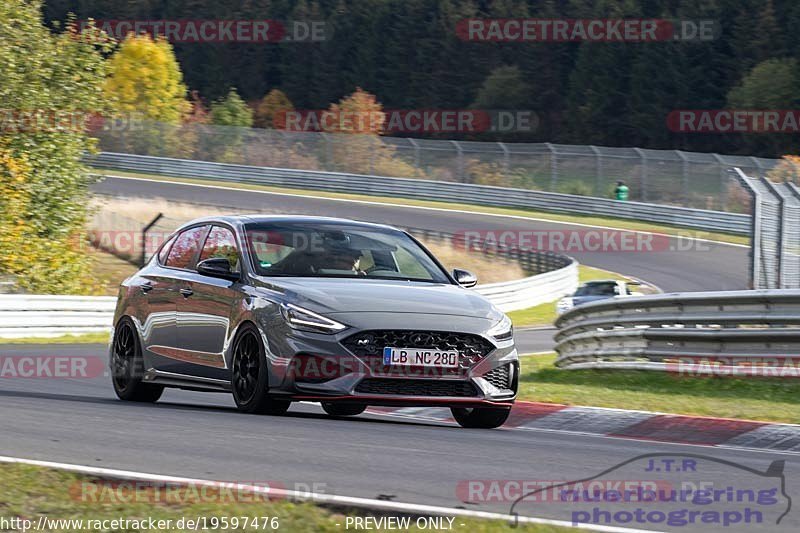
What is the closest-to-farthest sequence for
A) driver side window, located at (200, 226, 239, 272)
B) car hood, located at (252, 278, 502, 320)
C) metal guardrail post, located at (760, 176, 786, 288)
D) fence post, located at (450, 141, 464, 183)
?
car hood, located at (252, 278, 502, 320) → driver side window, located at (200, 226, 239, 272) → metal guardrail post, located at (760, 176, 786, 288) → fence post, located at (450, 141, 464, 183)

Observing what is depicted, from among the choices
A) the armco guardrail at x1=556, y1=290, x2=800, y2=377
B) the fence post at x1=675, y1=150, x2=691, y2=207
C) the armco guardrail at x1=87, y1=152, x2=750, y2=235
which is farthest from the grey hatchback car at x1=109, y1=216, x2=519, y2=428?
the fence post at x1=675, y1=150, x2=691, y2=207

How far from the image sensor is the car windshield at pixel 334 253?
404 inches

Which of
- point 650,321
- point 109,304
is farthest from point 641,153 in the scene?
point 650,321

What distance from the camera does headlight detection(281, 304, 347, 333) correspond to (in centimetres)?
932

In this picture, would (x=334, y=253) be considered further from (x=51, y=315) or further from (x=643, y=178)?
(x=643, y=178)

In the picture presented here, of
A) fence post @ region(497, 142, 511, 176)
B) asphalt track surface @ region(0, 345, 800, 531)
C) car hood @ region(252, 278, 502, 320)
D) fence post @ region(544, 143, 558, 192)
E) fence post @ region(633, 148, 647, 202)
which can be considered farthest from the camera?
fence post @ region(497, 142, 511, 176)

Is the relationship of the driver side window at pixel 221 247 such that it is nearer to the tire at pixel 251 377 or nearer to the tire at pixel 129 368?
the tire at pixel 251 377

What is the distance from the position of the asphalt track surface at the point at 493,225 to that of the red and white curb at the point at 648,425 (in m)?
27.3

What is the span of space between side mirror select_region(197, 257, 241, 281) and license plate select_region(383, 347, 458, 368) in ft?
5.06

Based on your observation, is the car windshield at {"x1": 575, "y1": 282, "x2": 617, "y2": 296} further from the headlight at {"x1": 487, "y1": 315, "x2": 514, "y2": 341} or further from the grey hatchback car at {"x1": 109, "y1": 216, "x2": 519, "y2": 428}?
the headlight at {"x1": 487, "y1": 315, "x2": 514, "y2": 341}

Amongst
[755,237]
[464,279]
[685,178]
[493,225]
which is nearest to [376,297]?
[464,279]

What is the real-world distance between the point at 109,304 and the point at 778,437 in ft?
57.0

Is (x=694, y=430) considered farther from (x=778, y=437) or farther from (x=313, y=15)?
(x=313, y=15)

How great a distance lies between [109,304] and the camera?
82.9ft
